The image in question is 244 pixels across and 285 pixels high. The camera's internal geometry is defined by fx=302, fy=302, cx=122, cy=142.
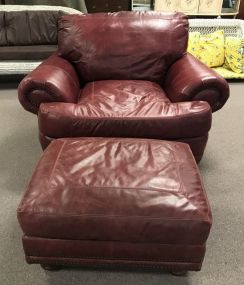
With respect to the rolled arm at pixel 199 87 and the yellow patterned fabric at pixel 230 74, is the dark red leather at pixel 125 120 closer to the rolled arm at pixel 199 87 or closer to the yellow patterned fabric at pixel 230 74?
the rolled arm at pixel 199 87

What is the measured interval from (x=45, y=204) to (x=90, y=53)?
129 centimetres

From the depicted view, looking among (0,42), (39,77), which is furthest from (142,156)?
(0,42)

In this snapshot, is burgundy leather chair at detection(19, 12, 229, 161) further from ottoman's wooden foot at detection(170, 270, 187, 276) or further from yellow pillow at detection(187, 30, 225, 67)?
yellow pillow at detection(187, 30, 225, 67)

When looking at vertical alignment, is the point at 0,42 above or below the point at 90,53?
below

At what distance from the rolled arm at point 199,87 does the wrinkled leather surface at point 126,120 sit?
4.0 inches

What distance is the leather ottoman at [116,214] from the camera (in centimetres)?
102

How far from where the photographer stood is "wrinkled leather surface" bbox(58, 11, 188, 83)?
2041mm

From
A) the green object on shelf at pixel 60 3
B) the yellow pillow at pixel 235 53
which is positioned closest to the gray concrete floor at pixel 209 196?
the yellow pillow at pixel 235 53

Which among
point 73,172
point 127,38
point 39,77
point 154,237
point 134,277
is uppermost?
point 127,38

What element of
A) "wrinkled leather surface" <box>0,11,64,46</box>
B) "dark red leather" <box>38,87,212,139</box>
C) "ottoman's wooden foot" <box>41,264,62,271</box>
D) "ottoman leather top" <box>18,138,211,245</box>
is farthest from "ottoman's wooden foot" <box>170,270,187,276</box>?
"wrinkled leather surface" <box>0,11,64,46</box>

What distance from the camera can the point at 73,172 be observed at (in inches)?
45.6

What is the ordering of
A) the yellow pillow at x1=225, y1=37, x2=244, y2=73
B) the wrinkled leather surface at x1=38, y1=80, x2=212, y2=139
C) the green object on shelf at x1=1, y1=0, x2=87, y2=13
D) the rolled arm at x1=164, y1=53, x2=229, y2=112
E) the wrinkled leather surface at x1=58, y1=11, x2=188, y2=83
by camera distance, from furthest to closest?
the green object on shelf at x1=1, y1=0, x2=87, y2=13
the yellow pillow at x1=225, y1=37, x2=244, y2=73
the wrinkled leather surface at x1=58, y1=11, x2=188, y2=83
the rolled arm at x1=164, y1=53, x2=229, y2=112
the wrinkled leather surface at x1=38, y1=80, x2=212, y2=139

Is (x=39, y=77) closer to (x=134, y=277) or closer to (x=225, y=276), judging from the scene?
(x=134, y=277)

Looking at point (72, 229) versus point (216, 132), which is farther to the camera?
point (216, 132)
